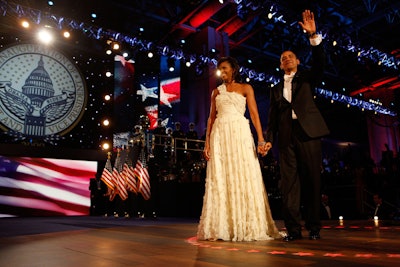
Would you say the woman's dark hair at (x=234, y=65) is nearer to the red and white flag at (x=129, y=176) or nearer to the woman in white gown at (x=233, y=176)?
the woman in white gown at (x=233, y=176)

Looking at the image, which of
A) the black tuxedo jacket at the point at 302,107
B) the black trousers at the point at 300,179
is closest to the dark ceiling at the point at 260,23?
the black tuxedo jacket at the point at 302,107

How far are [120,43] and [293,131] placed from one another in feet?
27.1

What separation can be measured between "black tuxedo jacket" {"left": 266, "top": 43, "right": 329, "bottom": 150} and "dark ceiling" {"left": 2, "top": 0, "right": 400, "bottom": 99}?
6.72m

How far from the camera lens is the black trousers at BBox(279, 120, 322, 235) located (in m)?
2.70

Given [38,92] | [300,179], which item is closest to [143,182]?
[300,179]

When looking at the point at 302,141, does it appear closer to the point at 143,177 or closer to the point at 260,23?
the point at 143,177

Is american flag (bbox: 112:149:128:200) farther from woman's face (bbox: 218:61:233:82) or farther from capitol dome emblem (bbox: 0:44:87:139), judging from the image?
woman's face (bbox: 218:61:233:82)

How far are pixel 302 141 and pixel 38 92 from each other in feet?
30.6

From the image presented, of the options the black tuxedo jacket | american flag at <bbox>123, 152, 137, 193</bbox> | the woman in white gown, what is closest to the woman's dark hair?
the woman in white gown

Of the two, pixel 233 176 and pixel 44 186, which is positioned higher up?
pixel 44 186

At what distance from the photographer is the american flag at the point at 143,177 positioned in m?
7.11

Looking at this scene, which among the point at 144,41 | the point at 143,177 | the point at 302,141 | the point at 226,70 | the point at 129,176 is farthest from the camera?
the point at 144,41

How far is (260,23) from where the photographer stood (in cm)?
1257

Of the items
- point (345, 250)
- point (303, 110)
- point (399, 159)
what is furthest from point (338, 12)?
point (345, 250)
